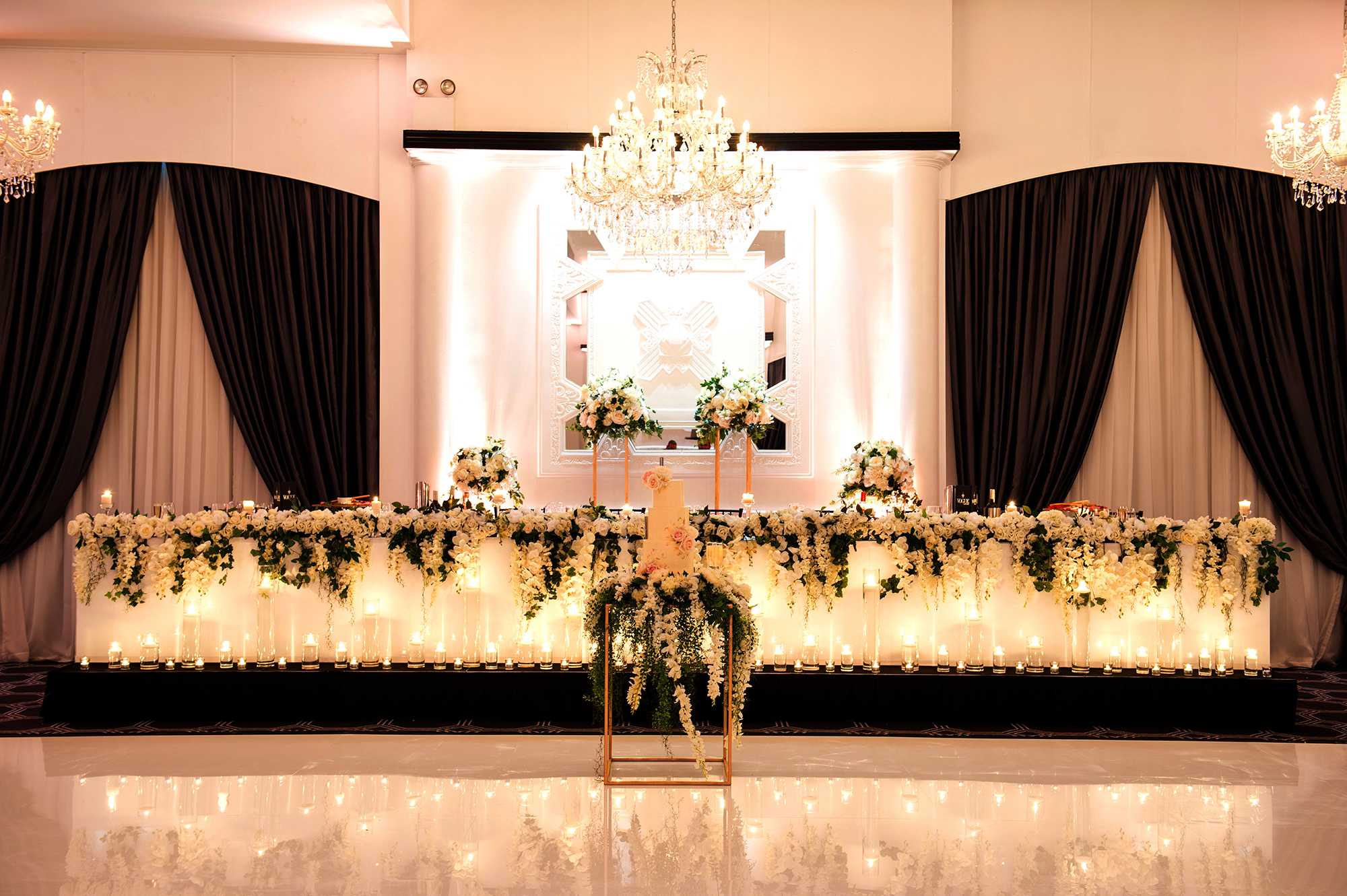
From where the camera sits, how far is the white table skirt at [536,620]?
254 inches

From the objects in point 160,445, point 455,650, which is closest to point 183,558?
point 455,650

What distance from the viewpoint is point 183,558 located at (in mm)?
6422

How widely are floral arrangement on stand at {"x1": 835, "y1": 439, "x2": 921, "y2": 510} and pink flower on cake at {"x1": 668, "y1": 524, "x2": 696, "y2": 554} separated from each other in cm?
354

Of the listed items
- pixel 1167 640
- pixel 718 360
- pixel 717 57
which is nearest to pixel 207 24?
pixel 717 57

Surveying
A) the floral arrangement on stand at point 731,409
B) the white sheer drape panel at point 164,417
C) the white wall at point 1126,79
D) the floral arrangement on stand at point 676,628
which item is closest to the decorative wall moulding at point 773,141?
the white wall at point 1126,79

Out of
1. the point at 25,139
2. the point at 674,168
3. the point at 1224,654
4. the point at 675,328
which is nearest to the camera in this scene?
the point at 1224,654

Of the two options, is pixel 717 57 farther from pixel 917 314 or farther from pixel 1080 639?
pixel 1080 639

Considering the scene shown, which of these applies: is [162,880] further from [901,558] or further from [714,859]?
[901,558]

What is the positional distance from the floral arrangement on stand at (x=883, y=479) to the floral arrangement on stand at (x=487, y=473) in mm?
2836

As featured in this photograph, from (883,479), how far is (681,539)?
151 inches

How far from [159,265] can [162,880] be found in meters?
6.72

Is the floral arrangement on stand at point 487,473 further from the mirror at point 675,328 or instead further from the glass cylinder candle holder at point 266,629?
the glass cylinder candle holder at point 266,629

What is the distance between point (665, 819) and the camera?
184 inches

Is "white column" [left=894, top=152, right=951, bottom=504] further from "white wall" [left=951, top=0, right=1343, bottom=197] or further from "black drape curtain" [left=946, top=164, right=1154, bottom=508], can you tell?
"white wall" [left=951, top=0, right=1343, bottom=197]
